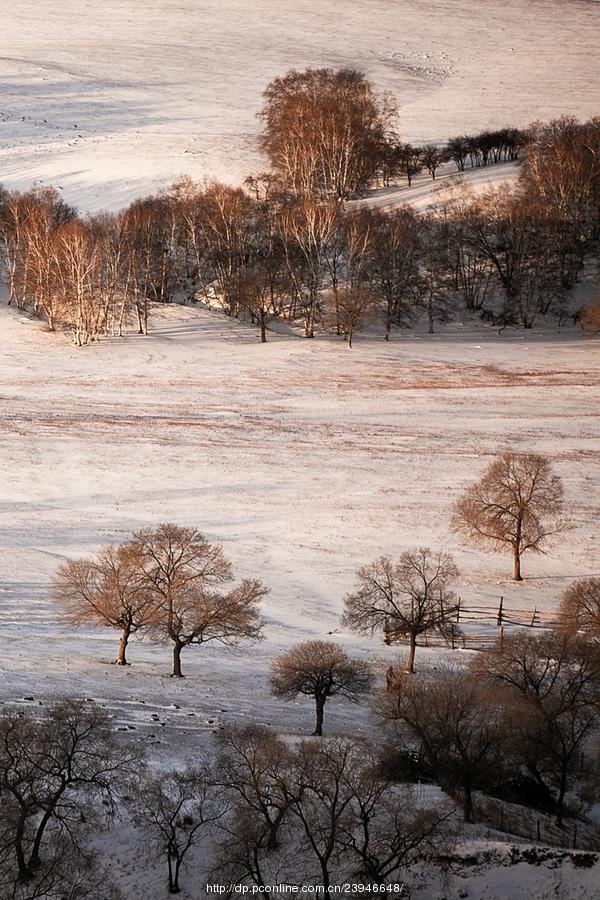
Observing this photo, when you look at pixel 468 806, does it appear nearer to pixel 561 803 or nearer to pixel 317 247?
pixel 561 803

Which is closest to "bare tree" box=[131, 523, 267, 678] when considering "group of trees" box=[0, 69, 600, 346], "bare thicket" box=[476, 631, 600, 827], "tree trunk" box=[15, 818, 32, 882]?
"bare thicket" box=[476, 631, 600, 827]

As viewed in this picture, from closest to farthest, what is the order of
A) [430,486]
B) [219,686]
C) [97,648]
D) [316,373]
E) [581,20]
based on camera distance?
[219,686]
[97,648]
[430,486]
[316,373]
[581,20]

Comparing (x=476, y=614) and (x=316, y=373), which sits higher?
(x=316, y=373)

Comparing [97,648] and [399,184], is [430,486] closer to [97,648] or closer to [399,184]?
[97,648]

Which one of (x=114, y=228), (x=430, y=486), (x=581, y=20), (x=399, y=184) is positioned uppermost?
(x=581, y=20)

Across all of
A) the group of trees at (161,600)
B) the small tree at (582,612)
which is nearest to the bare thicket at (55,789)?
the group of trees at (161,600)

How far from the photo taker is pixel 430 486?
168ft

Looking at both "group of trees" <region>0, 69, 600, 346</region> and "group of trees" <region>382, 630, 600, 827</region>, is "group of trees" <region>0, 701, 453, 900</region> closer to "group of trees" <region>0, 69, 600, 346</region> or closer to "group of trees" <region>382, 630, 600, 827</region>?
"group of trees" <region>382, 630, 600, 827</region>

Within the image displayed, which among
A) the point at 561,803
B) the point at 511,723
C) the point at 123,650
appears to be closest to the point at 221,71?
the point at 123,650

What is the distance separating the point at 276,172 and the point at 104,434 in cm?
5980

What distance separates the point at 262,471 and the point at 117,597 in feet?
61.7

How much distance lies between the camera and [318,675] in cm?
3044

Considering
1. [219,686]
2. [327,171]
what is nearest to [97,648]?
[219,686]

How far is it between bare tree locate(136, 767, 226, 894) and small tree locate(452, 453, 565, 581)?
21840mm
